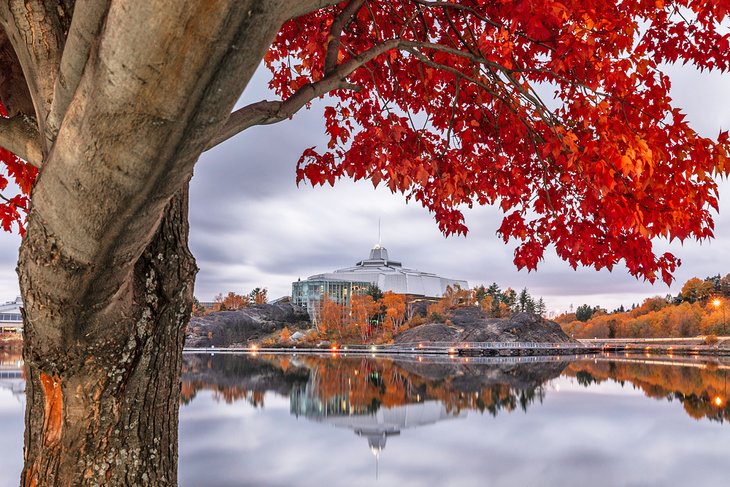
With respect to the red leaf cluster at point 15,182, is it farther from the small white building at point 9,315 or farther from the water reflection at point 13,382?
the small white building at point 9,315

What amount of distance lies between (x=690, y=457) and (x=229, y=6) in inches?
502

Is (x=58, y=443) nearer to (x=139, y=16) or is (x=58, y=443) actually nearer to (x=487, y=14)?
(x=139, y=16)

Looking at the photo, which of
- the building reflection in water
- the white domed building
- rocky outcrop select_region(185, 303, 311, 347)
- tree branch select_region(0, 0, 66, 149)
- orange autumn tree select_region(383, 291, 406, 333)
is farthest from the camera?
the white domed building

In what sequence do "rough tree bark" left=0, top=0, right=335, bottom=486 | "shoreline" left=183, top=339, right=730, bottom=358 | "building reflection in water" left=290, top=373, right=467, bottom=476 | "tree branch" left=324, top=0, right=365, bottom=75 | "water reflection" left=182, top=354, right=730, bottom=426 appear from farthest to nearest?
1. "shoreline" left=183, top=339, right=730, bottom=358
2. "water reflection" left=182, top=354, right=730, bottom=426
3. "building reflection in water" left=290, top=373, right=467, bottom=476
4. "tree branch" left=324, top=0, right=365, bottom=75
5. "rough tree bark" left=0, top=0, right=335, bottom=486

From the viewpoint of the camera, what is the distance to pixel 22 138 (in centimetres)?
217

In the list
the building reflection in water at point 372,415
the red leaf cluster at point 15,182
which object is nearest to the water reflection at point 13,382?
the building reflection in water at point 372,415

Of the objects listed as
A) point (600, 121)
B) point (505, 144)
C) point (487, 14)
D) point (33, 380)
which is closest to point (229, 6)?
point (33, 380)

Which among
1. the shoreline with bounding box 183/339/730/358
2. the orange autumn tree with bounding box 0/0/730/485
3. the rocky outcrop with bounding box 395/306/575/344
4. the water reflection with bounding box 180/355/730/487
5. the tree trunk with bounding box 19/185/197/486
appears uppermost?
the orange autumn tree with bounding box 0/0/730/485

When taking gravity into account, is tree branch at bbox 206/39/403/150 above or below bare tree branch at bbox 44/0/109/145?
above

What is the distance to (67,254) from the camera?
Result: 162 centimetres

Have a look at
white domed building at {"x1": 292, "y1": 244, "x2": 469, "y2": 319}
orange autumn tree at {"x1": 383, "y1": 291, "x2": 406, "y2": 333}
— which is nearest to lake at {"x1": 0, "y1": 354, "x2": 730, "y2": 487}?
orange autumn tree at {"x1": 383, "y1": 291, "x2": 406, "y2": 333}

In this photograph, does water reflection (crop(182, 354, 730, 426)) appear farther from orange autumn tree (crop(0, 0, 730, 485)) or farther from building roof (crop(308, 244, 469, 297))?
building roof (crop(308, 244, 469, 297))

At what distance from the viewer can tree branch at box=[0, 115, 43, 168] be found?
85.4 inches

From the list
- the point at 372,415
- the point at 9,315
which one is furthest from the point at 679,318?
the point at 9,315
